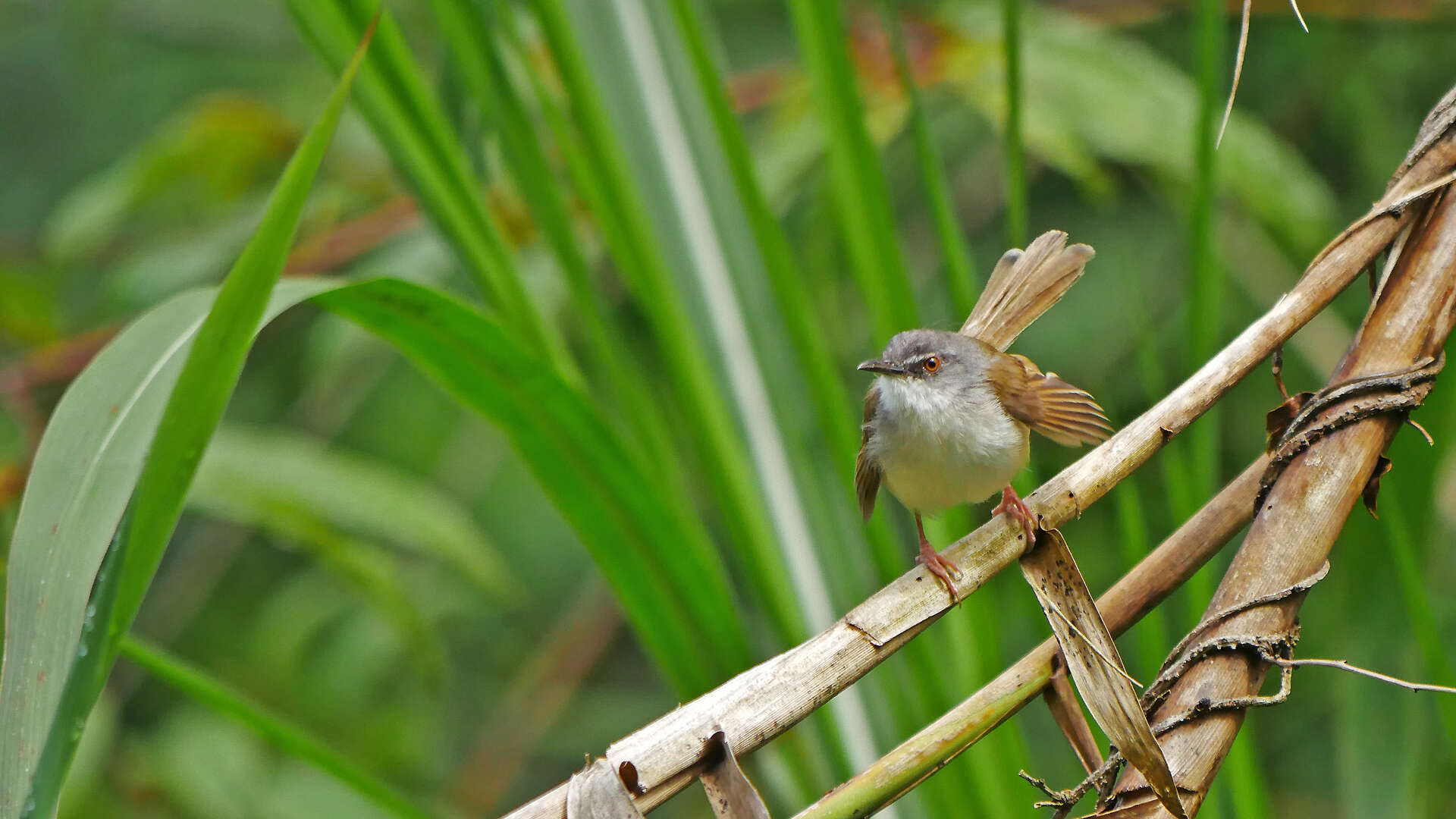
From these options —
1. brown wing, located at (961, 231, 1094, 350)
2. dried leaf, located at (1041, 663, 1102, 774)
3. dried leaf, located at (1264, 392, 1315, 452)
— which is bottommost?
dried leaf, located at (1041, 663, 1102, 774)

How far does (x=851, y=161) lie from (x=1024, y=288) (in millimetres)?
346

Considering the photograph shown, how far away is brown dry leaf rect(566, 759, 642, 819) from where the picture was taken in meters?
0.76

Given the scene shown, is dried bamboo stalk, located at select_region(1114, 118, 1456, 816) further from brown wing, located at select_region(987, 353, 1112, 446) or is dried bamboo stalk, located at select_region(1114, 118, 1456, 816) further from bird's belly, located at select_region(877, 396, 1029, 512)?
bird's belly, located at select_region(877, 396, 1029, 512)

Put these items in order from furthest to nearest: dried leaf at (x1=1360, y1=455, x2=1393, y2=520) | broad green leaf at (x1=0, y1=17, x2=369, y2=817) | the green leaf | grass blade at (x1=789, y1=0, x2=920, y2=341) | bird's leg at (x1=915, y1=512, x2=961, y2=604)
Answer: grass blade at (x1=789, y1=0, x2=920, y2=341) → the green leaf → dried leaf at (x1=1360, y1=455, x2=1393, y2=520) → bird's leg at (x1=915, y1=512, x2=961, y2=604) → broad green leaf at (x1=0, y1=17, x2=369, y2=817)

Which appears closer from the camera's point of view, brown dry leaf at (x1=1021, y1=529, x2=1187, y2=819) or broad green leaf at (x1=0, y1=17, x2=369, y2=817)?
broad green leaf at (x1=0, y1=17, x2=369, y2=817)

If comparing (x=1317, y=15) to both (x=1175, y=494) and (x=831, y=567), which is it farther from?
(x=831, y=567)

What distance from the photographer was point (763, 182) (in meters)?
2.87

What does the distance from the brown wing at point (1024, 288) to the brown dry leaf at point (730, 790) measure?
92cm

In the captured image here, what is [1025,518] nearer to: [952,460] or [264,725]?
[952,460]

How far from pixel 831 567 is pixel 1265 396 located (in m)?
2.24

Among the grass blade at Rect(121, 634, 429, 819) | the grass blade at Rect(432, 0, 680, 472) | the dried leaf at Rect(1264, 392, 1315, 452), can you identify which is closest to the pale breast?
the grass blade at Rect(432, 0, 680, 472)

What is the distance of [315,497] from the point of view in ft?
9.16

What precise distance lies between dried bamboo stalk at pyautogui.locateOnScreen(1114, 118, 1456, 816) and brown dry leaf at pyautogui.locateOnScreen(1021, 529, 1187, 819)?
44 mm

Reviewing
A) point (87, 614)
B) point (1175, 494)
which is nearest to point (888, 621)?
point (87, 614)
